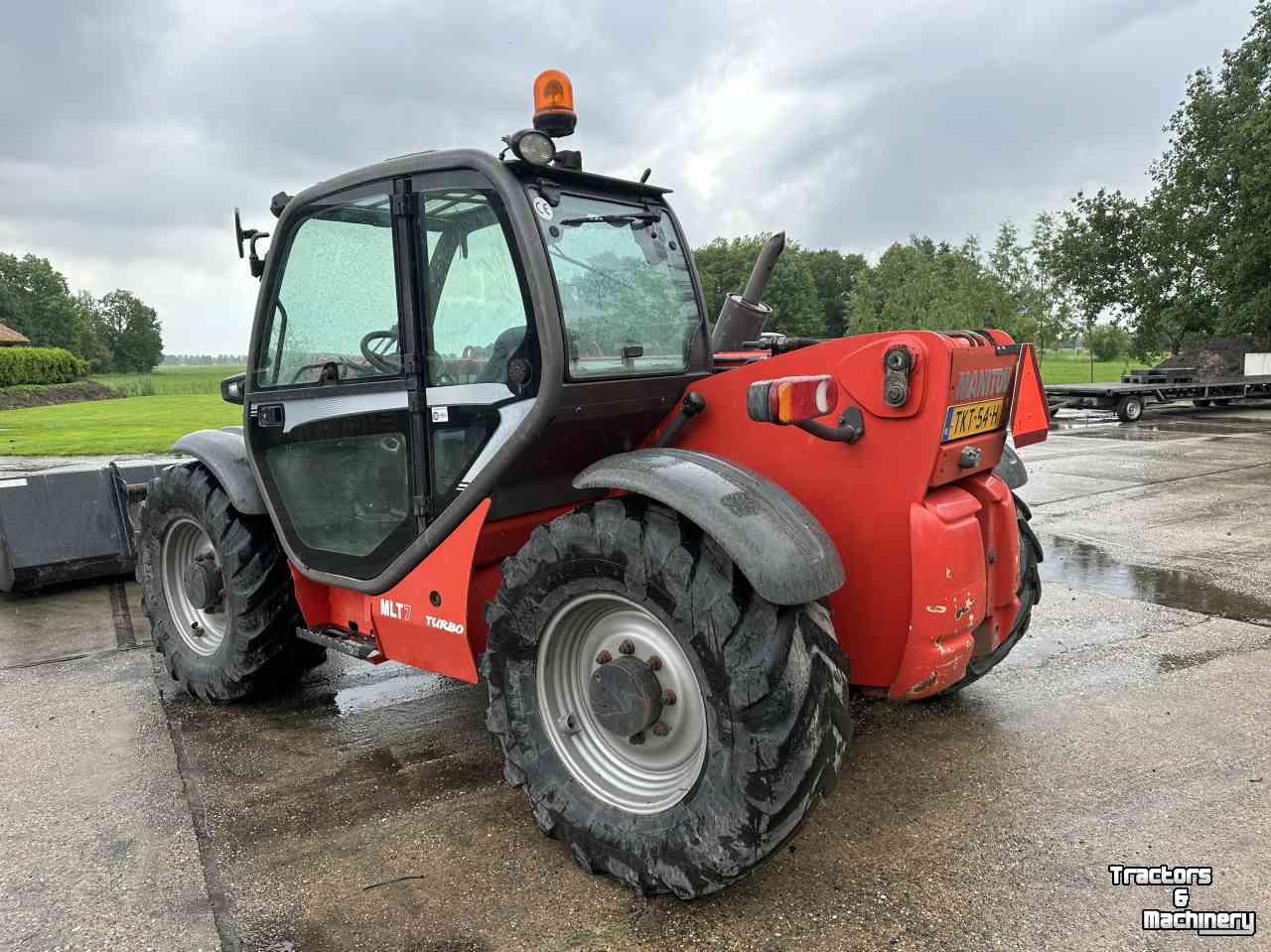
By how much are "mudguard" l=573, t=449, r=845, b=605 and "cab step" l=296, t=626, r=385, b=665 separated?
133 cm

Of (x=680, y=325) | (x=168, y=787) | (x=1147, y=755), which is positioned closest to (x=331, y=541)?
(x=168, y=787)

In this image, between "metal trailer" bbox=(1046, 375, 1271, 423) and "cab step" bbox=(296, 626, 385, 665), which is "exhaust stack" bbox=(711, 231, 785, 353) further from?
"metal trailer" bbox=(1046, 375, 1271, 423)

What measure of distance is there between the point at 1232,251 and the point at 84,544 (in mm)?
28036

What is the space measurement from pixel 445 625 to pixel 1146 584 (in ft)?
16.3

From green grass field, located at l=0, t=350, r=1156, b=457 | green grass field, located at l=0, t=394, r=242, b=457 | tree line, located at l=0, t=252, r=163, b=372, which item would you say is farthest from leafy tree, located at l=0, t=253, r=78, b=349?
green grass field, located at l=0, t=394, r=242, b=457

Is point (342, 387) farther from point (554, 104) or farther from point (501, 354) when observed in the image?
point (554, 104)

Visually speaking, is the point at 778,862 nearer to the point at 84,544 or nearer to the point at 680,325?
the point at 680,325

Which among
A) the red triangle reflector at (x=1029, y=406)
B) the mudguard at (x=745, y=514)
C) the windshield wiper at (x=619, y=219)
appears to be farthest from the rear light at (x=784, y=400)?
the red triangle reflector at (x=1029, y=406)

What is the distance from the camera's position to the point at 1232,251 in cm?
2436

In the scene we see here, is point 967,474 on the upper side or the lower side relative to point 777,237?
lower

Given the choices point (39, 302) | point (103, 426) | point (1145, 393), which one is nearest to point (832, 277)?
point (1145, 393)

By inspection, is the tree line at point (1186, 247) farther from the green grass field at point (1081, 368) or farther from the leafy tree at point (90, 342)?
the leafy tree at point (90, 342)

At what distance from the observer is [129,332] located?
86.8 m

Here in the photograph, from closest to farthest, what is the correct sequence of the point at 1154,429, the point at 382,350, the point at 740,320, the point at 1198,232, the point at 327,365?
the point at 382,350 < the point at 327,365 < the point at 740,320 < the point at 1154,429 < the point at 1198,232
